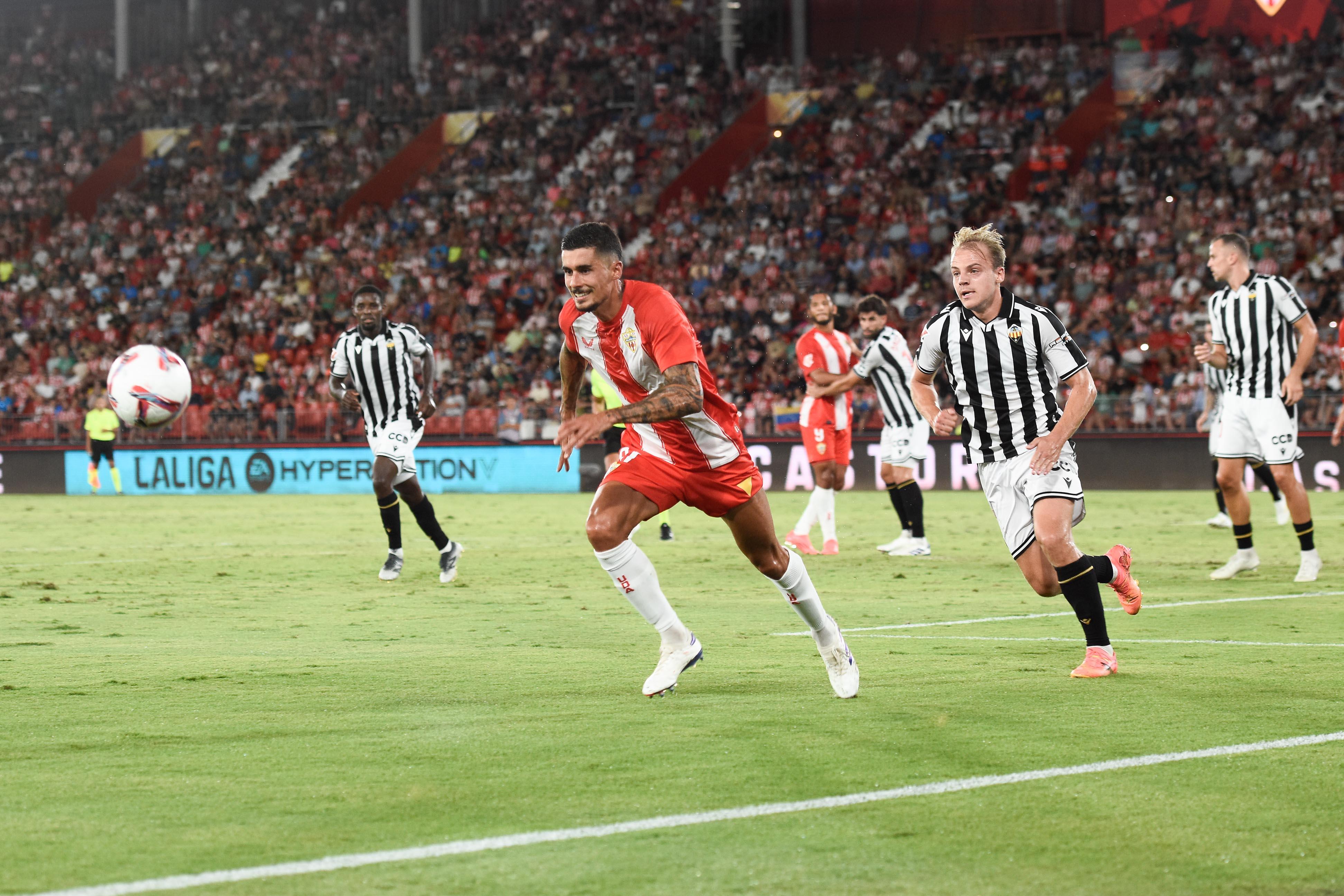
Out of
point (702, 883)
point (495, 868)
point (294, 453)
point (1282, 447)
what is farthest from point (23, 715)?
point (294, 453)

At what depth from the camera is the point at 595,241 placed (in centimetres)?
680

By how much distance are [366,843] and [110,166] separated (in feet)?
148

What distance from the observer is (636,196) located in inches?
1469

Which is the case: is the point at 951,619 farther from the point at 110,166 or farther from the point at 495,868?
the point at 110,166

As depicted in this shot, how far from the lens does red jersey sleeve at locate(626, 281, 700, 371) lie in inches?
265

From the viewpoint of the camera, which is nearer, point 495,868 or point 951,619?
point 495,868

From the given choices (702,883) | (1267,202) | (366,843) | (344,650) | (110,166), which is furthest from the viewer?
(110,166)

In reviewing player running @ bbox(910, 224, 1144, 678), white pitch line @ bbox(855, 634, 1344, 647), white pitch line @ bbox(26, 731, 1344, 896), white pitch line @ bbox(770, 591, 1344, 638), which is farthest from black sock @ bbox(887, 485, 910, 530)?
white pitch line @ bbox(26, 731, 1344, 896)

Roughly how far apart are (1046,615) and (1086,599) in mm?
2848

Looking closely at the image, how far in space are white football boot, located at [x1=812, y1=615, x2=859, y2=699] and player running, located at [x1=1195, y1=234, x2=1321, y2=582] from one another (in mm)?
6000

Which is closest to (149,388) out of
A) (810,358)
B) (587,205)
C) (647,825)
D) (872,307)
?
(810,358)

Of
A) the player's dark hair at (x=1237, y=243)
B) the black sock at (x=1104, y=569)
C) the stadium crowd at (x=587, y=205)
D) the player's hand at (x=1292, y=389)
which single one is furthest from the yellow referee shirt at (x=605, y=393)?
the stadium crowd at (x=587, y=205)

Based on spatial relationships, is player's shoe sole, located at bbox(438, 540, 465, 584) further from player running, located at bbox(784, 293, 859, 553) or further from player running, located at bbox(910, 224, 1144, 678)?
player running, located at bbox(910, 224, 1144, 678)

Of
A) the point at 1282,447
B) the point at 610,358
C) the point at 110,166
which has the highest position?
the point at 110,166
